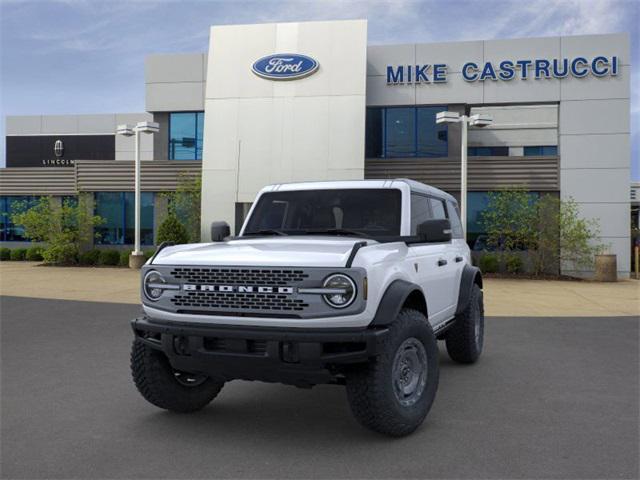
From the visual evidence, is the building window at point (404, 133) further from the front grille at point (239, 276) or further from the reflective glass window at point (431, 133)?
the front grille at point (239, 276)

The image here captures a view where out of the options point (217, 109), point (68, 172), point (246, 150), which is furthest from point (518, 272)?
point (68, 172)

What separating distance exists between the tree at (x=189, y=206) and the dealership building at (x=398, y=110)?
883 millimetres

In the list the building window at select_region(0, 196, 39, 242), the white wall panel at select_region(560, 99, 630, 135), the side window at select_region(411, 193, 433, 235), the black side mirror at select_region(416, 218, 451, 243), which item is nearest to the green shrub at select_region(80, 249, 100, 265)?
the building window at select_region(0, 196, 39, 242)

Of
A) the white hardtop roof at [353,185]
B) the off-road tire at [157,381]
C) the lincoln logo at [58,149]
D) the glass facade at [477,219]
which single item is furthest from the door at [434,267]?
the lincoln logo at [58,149]

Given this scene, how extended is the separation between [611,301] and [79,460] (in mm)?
12553

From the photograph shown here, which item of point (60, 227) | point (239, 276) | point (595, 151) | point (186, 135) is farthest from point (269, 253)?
point (60, 227)

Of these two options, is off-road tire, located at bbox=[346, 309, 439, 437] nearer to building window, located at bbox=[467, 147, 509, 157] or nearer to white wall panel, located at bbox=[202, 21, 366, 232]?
white wall panel, located at bbox=[202, 21, 366, 232]

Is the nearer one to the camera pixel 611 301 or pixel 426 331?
pixel 426 331

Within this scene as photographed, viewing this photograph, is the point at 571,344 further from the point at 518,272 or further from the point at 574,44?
the point at 574,44

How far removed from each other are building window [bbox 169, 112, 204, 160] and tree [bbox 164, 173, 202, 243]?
2.02 metres

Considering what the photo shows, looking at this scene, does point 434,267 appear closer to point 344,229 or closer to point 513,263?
point 344,229

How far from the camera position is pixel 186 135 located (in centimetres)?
2480

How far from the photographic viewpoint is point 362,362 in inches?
152

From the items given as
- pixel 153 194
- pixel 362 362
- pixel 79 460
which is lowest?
pixel 79 460
